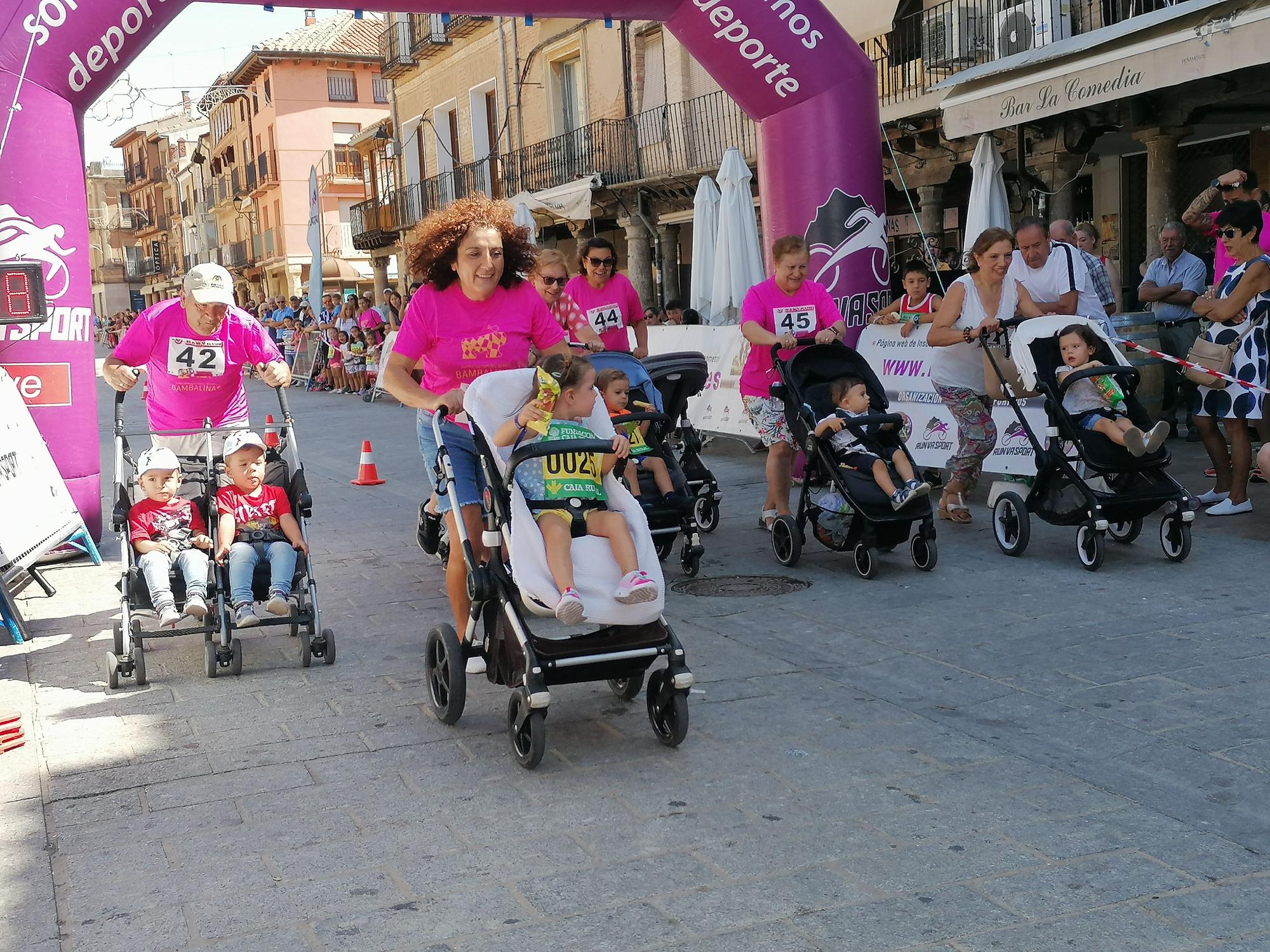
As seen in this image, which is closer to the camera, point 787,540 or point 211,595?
point 211,595

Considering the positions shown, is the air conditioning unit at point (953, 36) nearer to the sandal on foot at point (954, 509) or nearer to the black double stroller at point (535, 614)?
the sandal on foot at point (954, 509)

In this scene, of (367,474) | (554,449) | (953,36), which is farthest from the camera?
(953,36)

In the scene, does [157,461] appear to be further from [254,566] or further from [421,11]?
[421,11]

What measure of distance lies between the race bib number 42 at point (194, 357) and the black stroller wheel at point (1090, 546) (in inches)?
173

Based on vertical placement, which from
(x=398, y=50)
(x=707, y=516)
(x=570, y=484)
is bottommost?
(x=707, y=516)

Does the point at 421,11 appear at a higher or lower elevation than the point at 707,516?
higher

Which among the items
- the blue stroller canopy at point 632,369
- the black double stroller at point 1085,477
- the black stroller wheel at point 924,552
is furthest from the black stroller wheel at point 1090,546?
the blue stroller canopy at point 632,369

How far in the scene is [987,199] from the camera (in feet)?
39.9

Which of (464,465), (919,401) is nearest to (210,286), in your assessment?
(464,465)

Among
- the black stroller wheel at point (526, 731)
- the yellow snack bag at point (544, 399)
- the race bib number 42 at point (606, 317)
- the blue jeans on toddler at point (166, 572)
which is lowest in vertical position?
the black stroller wheel at point (526, 731)

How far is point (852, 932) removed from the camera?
3205 millimetres

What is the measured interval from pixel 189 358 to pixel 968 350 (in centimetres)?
443

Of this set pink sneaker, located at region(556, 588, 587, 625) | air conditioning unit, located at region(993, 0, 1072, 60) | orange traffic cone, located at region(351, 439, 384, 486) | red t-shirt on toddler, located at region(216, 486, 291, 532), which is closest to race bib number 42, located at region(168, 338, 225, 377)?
red t-shirt on toddler, located at region(216, 486, 291, 532)

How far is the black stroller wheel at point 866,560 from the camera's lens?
7094 millimetres
